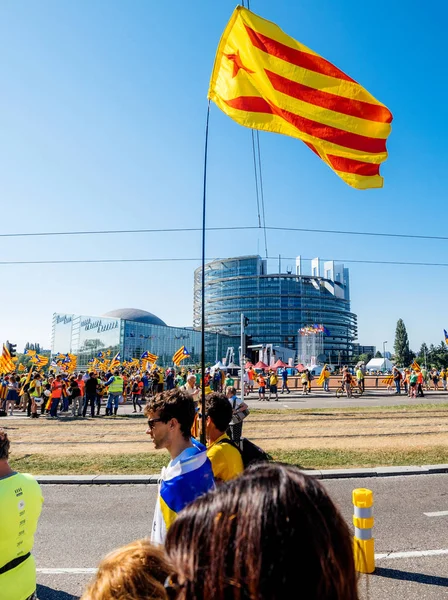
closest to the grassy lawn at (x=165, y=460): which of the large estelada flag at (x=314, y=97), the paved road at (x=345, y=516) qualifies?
the paved road at (x=345, y=516)

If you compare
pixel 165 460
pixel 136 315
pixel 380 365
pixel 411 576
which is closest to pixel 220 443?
pixel 411 576

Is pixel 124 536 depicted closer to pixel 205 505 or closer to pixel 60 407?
pixel 205 505

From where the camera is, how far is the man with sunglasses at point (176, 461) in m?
2.51

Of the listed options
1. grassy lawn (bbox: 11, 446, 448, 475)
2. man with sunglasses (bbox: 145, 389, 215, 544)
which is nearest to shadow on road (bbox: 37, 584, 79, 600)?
man with sunglasses (bbox: 145, 389, 215, 544)

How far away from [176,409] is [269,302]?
135 m

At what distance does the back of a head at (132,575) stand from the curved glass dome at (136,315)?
462ft

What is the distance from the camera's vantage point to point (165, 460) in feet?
31.1

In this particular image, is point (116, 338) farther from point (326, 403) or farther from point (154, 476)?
point (154, 476)

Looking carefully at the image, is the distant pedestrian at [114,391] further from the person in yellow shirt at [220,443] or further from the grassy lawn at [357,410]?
the person in yellow shirt at [220,443]

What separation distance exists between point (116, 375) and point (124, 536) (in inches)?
584

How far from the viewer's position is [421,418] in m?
16.1

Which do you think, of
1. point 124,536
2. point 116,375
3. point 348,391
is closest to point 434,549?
point 124,536

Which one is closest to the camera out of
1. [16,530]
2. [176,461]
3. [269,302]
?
[16,530]

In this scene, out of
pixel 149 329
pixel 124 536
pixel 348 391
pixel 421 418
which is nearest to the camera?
pixel 124 536
